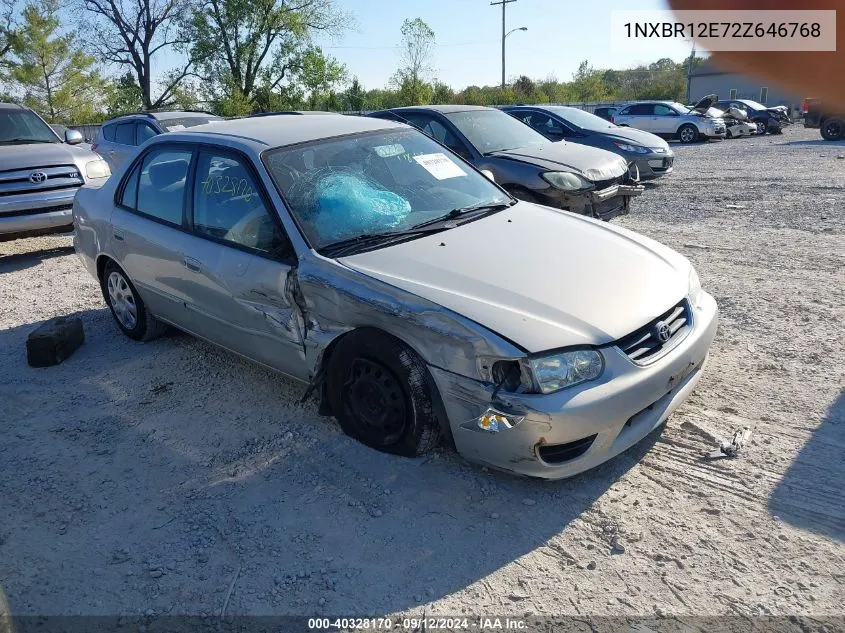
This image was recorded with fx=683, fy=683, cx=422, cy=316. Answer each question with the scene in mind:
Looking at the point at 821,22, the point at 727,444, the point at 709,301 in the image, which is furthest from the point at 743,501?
the point at 821,22

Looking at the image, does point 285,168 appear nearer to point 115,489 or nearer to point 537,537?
point 115,489

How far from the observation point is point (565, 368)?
9.67 feet

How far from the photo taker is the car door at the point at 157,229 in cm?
442

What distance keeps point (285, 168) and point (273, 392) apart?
4.57ft

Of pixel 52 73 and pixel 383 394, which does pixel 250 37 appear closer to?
pixel 52 73

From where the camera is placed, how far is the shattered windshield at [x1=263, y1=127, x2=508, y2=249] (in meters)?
3.81

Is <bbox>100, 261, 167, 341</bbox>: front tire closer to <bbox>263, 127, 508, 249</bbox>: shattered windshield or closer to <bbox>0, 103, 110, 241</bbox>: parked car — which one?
<bbox>263, 127, 508, 249</bbox>: shattered windshield

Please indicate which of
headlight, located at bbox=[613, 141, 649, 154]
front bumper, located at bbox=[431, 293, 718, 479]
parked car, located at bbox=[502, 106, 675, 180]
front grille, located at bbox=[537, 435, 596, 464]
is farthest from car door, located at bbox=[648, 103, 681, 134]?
front grille, located at bbox=[537, 435, 596, 464]

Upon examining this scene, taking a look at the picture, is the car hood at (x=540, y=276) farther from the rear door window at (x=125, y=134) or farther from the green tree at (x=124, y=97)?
the green tree at (x=124, y=97)

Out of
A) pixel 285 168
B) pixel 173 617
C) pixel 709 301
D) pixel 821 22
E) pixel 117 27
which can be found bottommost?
pixel 173 617

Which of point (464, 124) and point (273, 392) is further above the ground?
point (464, 124)

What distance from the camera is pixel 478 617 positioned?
97.8 inches

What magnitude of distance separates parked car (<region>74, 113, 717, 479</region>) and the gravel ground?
0.26m

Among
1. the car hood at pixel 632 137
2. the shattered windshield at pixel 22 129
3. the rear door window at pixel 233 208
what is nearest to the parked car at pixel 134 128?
the shattered windshield at pixel 22 129
